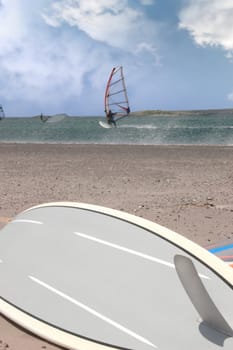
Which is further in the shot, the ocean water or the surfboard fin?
the ocean water

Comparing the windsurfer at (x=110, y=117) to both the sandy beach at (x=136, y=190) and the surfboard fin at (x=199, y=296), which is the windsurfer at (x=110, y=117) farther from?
the surfboard fin at (x=199, y=296)

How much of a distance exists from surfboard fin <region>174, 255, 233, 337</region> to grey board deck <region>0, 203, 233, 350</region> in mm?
33

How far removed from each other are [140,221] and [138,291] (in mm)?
390

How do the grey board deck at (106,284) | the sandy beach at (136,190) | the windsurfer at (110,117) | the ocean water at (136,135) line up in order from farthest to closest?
the ocean water at (136,135) → the windsurfer at (110,117) → the sandy beach at (136,190) → the grey board deck at (106,284)

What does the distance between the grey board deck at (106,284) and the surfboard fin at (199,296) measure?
33mm

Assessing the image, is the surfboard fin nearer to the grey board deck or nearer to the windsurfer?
the grey board deck

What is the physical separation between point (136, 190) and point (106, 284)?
6765 millimetres

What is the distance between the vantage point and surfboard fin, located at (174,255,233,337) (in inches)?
80.6

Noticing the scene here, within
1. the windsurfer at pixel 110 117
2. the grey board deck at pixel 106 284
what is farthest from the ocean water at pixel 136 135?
the grey board deck at pixel 106 284

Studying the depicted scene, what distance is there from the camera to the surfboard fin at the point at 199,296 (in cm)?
205

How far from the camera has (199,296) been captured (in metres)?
2.08

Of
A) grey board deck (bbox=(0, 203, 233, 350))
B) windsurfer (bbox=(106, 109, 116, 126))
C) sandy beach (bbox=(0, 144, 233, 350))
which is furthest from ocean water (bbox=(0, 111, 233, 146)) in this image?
grey board deck (bbox=(0, 203, 233, 350))

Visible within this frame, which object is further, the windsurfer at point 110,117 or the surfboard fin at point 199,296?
the windsurfer at point 110,117

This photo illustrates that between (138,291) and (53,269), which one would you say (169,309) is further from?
(53,269)
